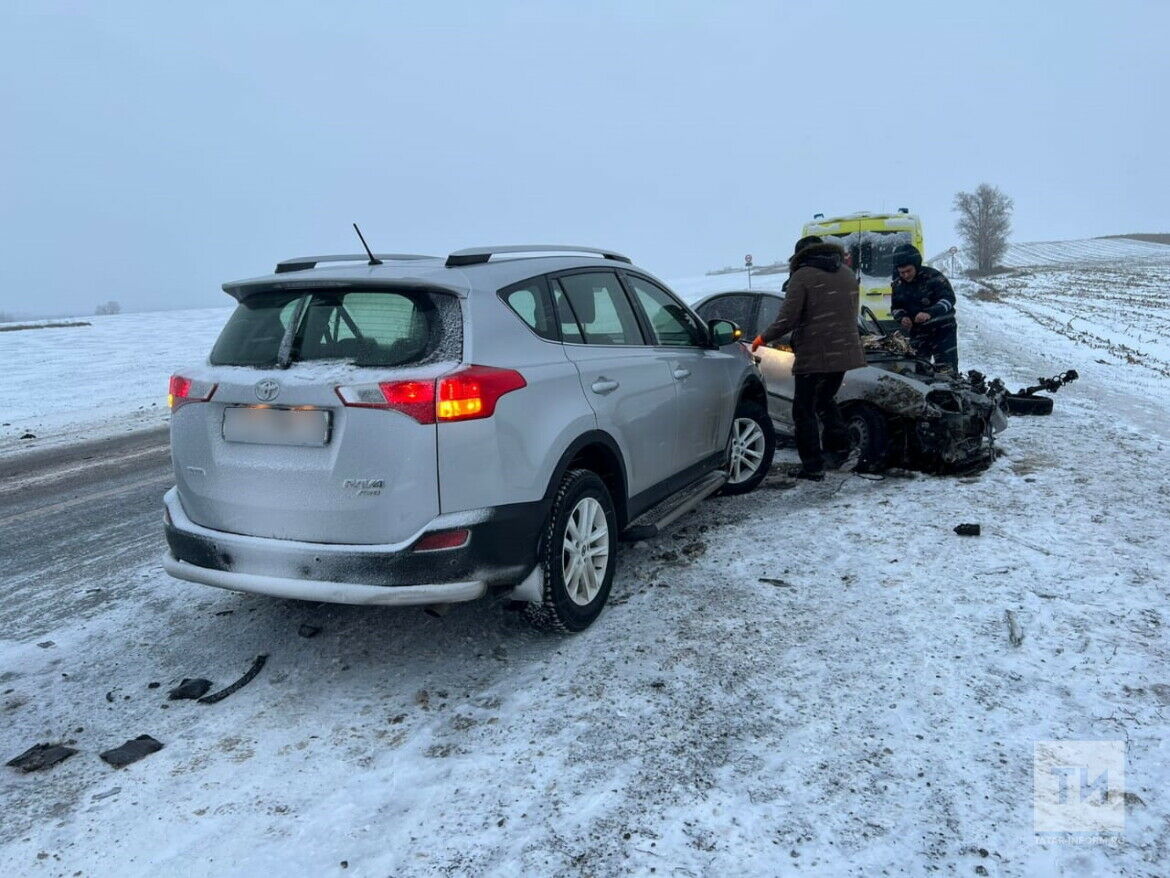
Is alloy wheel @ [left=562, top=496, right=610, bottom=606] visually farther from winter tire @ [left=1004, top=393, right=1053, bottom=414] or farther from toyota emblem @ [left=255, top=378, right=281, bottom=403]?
winter tire @ [left=1004, top=393, right=1053, bottom=414]

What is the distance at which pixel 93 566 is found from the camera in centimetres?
486

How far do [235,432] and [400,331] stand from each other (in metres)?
0.81

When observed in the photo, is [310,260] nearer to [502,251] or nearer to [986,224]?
[502,251]

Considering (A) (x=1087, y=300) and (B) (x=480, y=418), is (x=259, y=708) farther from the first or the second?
(A) (x=1087, y=300)

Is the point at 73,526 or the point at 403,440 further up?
the point at 403,440

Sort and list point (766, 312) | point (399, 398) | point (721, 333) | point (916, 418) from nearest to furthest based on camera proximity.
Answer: point (399, 398) < point (721, 333) < point (916, 418) < point (766, 312)

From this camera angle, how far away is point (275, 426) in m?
3.16

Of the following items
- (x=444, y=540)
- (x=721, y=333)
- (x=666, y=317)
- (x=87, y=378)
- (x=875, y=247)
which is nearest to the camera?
(x=444, y=540)

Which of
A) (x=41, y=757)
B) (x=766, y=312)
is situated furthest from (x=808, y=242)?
(x=41, y=757)

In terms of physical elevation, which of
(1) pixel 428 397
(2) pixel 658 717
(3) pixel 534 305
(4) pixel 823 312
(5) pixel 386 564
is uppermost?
(3) pixel 534 305

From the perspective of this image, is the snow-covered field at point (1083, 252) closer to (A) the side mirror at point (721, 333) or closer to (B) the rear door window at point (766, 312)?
(B) the rear door window at point (766, 312)

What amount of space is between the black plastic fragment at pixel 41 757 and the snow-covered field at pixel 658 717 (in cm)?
5

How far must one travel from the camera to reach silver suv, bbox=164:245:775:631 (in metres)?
3.05

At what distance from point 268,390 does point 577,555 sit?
5.09ft
